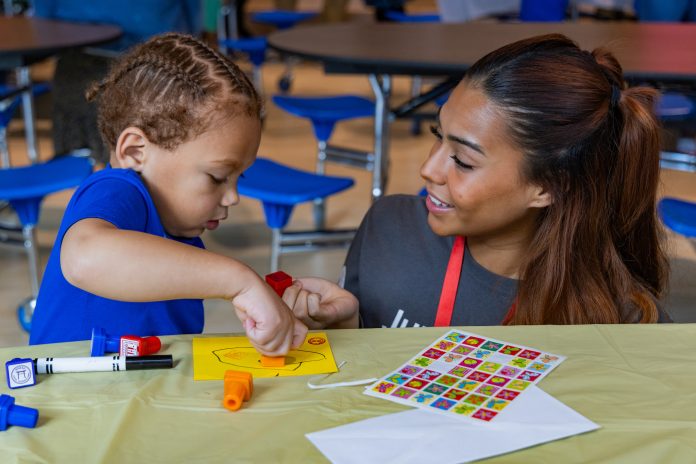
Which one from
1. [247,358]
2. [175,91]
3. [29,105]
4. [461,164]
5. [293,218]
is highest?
[175,91]

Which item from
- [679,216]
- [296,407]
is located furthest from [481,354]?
[679,216]

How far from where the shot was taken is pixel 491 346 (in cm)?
101

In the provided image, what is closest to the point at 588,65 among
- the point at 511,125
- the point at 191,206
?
the point at 511,125

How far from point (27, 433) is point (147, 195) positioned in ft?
1.40

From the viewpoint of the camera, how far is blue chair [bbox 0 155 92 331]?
→ 240 centimetres

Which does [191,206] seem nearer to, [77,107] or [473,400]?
[473,400]

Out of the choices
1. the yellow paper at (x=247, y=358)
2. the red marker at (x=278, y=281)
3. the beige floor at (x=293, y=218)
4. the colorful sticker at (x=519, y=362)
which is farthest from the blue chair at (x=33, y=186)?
the colorful sticker at (x=519, y=362)

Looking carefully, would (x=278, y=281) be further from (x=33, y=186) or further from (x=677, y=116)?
(x=677, y=116)

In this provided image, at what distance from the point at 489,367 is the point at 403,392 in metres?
0.11

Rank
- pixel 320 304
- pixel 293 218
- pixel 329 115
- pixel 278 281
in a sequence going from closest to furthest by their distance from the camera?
pixel 278 281, pixel 320 304, pixel 329 115, pixel 293 218

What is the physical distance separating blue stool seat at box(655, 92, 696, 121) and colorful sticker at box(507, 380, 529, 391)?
2442mm

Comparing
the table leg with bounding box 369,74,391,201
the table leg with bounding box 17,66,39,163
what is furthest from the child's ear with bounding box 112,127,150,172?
the table leg with bounding box 17,66,39,163

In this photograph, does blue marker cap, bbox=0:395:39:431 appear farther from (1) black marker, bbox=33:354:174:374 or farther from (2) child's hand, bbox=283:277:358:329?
(2) child's hand, bbox=283:277:358:329

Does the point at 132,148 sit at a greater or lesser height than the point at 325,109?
greater
